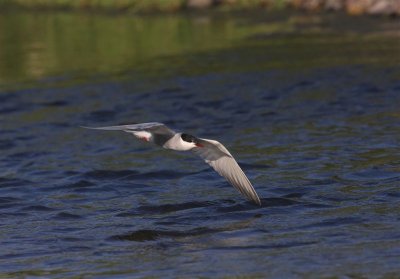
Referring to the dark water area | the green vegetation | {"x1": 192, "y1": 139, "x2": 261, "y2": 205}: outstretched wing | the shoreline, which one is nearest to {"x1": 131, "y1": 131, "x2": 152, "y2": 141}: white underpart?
{"x1": 192, "y1": 139, "x2": 261, "y2": 205}: outstretched wing

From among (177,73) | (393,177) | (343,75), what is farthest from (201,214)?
(177,73)

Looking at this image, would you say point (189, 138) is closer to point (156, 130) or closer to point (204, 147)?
point (156, 130)

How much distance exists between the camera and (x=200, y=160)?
13.1m

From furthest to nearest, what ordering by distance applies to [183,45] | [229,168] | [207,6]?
[207,6] < [183,45] < [229,168]

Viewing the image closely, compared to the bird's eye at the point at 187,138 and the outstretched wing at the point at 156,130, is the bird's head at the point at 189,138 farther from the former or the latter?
the outstretched wing at the point at 156,130

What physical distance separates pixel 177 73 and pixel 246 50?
217 cm

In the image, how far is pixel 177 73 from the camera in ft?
60.8

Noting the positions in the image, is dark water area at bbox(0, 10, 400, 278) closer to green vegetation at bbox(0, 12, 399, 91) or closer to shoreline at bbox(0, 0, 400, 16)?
green vegetation at bbox(0, 12, 399, 91)

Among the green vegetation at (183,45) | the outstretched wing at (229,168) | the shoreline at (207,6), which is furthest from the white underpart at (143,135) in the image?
the shoreline at (207,6)

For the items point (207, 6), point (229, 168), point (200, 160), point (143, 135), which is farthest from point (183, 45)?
point (143, 135)

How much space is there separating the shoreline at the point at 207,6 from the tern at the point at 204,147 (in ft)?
41.3

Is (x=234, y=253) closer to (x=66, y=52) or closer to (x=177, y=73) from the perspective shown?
(x=177, y=73)

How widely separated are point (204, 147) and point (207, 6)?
56.9 feet

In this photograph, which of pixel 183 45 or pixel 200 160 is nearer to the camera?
pixel 200 160
